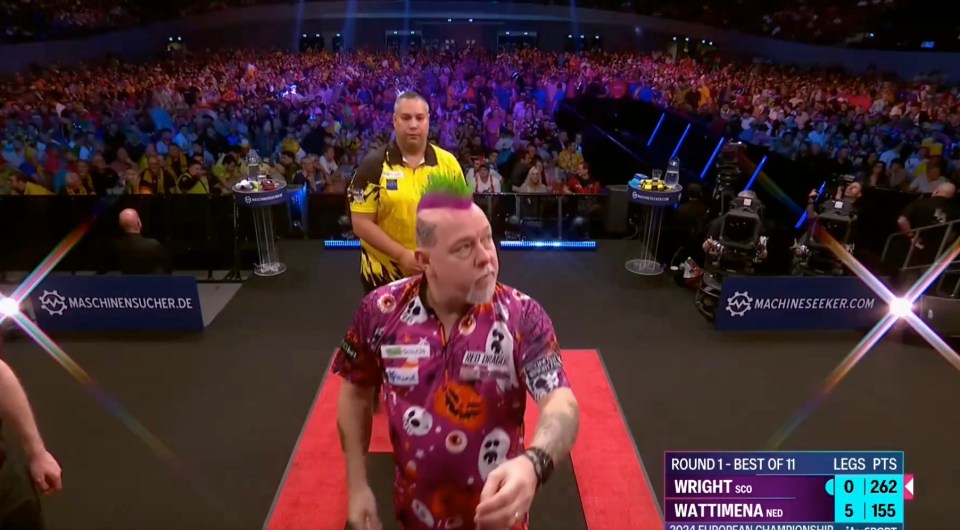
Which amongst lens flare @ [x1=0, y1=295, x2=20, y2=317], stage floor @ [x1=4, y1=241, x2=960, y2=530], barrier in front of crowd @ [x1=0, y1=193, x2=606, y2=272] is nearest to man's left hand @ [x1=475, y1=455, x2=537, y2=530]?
stage floor @ [x1=4, y1=241, x2=960, y2=530]

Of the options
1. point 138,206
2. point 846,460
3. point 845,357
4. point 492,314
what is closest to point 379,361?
point 492,314

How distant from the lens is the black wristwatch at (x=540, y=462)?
139 centimetres

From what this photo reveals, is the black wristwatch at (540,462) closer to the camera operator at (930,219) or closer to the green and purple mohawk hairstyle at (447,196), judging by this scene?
the green and purple mohawk hairstyle at (447,196)

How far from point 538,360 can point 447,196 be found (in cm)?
48

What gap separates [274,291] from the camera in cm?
626

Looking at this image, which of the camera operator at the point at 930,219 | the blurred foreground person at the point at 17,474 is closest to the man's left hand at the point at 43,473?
the blurred foreground person at the point at 17,474

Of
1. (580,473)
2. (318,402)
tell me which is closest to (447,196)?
(580,473)

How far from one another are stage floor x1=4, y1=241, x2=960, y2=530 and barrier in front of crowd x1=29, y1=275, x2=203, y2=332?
7.5 inches

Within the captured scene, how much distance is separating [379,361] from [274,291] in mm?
4914

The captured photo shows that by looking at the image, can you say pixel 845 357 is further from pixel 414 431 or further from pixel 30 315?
pixel 30 315

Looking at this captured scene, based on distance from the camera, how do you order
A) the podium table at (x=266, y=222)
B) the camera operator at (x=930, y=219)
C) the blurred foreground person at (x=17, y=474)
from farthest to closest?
1. the podium table at (x=266, y=222)
2. the camera operator at (x=930, y=219)
3. the blurred foreground person at (x=17, y=474)

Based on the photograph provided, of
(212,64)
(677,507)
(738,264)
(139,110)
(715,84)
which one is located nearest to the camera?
(677,507)

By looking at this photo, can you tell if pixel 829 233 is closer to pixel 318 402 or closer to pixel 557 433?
pixel 318 402

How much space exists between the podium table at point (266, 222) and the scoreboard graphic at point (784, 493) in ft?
16.1
